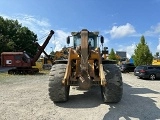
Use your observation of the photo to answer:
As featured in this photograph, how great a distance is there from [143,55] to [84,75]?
125 ft

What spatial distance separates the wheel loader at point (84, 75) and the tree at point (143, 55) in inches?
1435

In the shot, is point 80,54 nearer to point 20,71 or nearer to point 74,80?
point 74,80

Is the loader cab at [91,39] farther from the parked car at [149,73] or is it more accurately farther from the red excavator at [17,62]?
the red excavator at [17,62]

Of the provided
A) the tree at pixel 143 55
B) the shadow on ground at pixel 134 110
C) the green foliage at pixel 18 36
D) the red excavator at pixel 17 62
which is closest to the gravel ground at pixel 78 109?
the shadow on ground at pixel 134 110

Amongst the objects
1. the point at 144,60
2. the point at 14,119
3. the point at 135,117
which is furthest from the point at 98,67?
the point at 144,60

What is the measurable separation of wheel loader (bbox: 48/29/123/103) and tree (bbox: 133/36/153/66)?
36451mm

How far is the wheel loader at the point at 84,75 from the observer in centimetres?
970

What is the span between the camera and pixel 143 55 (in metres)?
46.1

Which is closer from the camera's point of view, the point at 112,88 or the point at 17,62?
the point at 112,88

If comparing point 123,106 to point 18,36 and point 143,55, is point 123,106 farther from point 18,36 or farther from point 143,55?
point 18,36

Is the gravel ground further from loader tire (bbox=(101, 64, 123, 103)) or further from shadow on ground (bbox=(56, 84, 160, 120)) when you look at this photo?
loader tire (bbox=(101, 64, 123, 103))

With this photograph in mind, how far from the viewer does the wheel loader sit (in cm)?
970

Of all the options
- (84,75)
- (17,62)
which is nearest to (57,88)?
(84,75)

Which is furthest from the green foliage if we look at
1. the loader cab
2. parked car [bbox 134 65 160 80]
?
the loader cab
